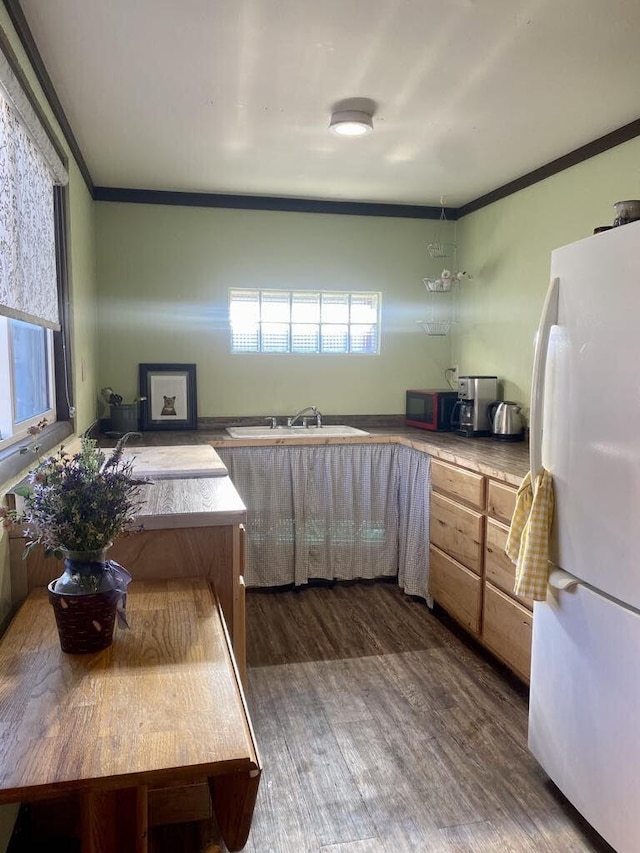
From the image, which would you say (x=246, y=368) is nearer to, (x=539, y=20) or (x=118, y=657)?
(x=539, y=20)

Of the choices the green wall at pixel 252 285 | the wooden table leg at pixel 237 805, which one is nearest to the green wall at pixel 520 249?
the green wall at pixel 252 285

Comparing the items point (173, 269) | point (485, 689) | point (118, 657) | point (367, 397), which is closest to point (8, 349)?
point (118, 657)

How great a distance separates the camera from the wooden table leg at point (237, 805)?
1.07 metres

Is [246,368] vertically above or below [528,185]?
below

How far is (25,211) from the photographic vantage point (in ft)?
6.43

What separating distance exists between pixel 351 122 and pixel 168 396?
2.00 metres

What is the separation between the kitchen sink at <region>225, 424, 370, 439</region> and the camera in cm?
349

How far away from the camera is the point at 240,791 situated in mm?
1073

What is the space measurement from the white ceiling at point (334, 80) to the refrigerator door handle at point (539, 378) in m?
0.85

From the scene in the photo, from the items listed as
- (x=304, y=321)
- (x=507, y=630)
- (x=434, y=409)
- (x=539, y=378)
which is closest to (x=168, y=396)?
(x=304, y=321)

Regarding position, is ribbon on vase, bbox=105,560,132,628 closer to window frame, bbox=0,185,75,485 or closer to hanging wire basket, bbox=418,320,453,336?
window frame, bbox=0,185,75,485

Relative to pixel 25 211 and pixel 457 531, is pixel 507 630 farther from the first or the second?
pixel 25 211

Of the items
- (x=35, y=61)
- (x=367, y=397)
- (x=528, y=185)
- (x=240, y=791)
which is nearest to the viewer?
(x=240, y=791)

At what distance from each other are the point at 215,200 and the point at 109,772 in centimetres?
344
